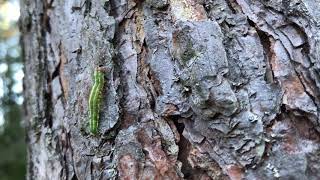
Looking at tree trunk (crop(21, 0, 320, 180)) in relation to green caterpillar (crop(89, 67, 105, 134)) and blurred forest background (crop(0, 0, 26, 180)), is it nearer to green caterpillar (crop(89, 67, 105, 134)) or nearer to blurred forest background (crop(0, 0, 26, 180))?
green caterpillar (crop(89, 67, 105, 134))

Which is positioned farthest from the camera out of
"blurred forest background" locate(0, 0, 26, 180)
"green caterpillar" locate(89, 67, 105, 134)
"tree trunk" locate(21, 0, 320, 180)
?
"blurred forest background" locate(0, 0, 26, 180)

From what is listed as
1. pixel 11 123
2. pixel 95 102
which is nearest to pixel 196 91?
A: pixel 95 102

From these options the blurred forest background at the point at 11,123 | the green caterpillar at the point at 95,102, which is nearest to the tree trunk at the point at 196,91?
the green caterpillar at the point at 95,102

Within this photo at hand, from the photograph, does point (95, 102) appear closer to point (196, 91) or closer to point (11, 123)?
point (196, 91)

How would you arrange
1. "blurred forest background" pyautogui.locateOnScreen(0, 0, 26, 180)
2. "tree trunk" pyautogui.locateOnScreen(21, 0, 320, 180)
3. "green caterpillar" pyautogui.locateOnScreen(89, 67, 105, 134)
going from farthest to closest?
"blurred forest background" pyautogui.locateOnScreen(0, 0, 26, 180)
"green caterpillar" pyautogui.locateOnScreen(89, 67, 105, 134)
"tree trunk" pyautogui.locateOnScreen(21, 0, 320, 180)

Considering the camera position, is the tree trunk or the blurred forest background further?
the blurred forest background

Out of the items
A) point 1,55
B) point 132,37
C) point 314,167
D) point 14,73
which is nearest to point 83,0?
point 132,37

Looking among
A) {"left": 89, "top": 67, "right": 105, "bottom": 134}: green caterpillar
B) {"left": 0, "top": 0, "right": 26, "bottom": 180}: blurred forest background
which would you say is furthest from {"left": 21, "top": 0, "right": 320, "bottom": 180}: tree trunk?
{"left": 0, "top": 0, "right": 26, "bottom": 180}: blurred forest background

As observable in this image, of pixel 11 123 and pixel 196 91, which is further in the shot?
pixel 11 123
